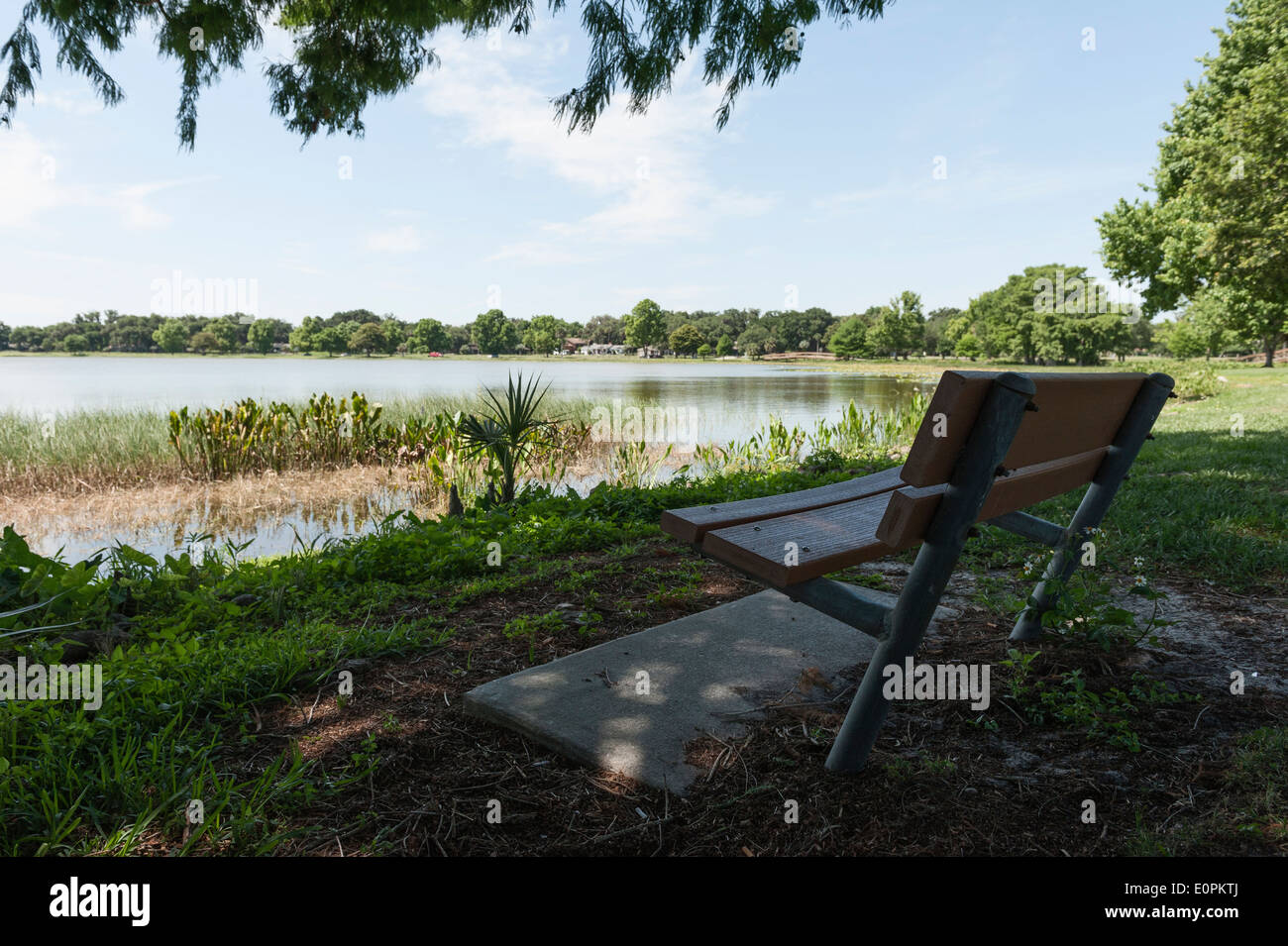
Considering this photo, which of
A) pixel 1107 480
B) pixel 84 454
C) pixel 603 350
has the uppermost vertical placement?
pixel 603 350

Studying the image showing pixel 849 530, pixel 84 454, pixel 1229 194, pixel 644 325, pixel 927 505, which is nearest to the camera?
pixel 927 505

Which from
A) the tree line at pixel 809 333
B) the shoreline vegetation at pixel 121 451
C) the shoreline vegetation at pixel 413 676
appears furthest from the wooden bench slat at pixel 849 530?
the tree line at pixel 809 333

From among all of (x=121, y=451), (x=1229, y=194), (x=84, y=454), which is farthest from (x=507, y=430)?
(x=1229, y=194)

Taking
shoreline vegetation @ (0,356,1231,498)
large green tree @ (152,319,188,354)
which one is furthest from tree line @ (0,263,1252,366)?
shoreline vegetation @ (0,356,1231,498)

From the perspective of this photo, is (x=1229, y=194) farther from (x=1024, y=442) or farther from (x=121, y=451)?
(x=121, y=451)

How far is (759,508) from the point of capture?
230 centimetres

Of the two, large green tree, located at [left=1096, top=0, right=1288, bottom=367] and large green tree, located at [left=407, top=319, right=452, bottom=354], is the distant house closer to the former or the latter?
large green tree, located at [left=407, top=319, right=452, bottom=354]

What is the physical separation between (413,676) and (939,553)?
197 centimetres

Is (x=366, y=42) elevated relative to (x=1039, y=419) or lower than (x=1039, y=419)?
elevated

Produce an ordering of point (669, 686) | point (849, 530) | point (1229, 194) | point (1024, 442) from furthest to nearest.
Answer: point (1229, 194), point (669, 686), point (849, 530), point (1024, 442)

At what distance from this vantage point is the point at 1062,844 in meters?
1.78

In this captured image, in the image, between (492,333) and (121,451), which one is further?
(492,333)

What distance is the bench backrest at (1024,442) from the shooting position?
168 centimetres
